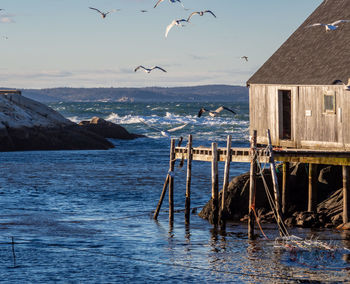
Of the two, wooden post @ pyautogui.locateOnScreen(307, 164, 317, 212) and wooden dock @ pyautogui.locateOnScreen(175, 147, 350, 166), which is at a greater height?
wooden dock @ pyautogui.locateOnScreen(175, 147, 350, 166)

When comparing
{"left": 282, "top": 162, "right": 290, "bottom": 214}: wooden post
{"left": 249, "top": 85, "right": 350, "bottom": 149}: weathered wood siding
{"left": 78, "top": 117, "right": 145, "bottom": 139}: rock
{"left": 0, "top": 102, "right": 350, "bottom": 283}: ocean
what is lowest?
{"left": 0, "top": 102, "right": 350, "bottom": 283}: ocean

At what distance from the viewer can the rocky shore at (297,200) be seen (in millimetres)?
27692

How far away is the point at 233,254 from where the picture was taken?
23.5 meters

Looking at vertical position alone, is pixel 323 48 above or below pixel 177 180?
above

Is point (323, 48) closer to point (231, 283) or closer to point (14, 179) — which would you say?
point (231, 283)

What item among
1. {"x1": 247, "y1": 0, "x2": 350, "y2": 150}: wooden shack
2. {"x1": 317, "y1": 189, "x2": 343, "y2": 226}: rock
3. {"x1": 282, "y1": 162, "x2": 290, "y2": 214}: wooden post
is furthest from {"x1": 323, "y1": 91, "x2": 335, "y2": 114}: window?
{"x1": 317, "y1": 189, "x2": 343, "y2": 226}: rock

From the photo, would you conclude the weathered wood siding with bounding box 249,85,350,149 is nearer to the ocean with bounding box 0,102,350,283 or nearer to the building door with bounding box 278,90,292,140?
the building door with bounding box 278,90,292,140

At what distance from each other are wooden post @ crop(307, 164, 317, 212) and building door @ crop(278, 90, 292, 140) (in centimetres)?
166

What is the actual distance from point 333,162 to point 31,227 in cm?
1158

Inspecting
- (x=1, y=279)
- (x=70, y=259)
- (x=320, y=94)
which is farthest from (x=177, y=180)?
(x=1, y=279)

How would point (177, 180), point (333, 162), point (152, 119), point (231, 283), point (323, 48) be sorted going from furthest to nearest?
point (152, 119) → point (177, 180) → point (323, 48) → point (333, 162) → point (231, 283)

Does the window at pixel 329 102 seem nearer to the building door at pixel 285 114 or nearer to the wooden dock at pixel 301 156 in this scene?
the wooden dock at pixel 301 156

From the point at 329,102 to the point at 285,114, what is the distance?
9.58 feet

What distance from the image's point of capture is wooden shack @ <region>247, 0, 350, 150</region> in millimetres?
26266
